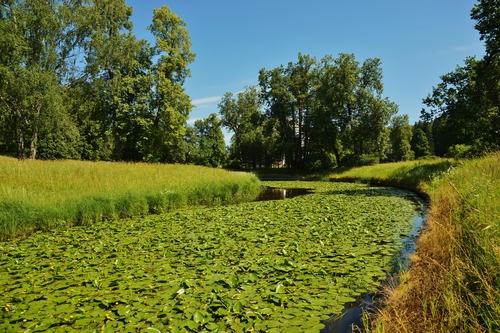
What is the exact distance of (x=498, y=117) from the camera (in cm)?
1781

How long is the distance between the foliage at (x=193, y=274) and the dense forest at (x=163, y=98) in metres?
9.62

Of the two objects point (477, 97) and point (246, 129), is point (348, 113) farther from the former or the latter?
point (246, 129)

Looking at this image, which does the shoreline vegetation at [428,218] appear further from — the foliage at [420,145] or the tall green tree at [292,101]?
the foliage at [420,145]

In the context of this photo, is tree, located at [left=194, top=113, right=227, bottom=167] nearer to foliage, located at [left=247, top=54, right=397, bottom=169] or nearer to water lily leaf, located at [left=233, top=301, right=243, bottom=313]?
foliage, located at [left=247, top=54, right=397, bottom=169]

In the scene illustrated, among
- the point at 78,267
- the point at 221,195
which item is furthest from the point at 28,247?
the point at 221,195

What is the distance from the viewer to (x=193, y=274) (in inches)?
197

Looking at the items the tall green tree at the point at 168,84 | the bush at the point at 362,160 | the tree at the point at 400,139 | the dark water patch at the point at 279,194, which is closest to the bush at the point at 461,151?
the bush at the point at 362,160

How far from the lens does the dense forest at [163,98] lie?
66.7 ft

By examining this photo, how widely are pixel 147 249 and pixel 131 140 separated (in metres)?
29.5

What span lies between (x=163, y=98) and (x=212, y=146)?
2466cm

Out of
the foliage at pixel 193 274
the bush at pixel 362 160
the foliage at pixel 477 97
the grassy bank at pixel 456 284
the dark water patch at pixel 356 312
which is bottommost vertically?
the dark water patch at pixel 356 312

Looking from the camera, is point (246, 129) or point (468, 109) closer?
point (468, 109)

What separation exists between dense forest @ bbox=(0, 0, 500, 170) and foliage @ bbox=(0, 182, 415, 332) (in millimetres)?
9620

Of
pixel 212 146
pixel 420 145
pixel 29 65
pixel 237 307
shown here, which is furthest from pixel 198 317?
pixel 420 145
